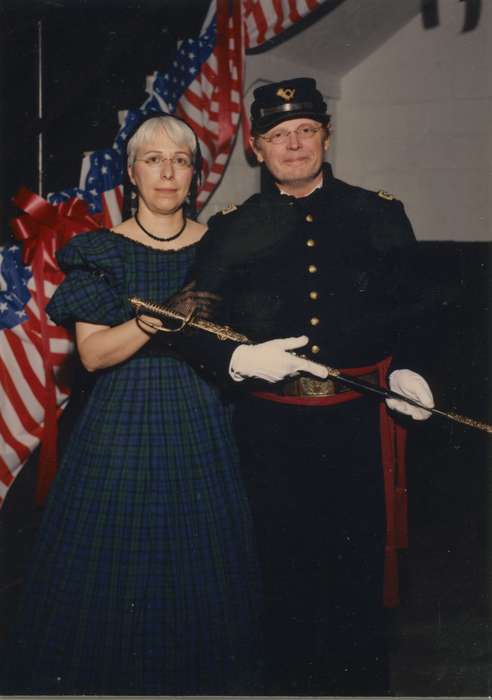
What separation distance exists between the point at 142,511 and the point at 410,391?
813 mm

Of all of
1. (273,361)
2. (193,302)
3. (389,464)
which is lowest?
(389,464)

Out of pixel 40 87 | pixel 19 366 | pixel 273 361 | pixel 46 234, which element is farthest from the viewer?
pixel 40 87

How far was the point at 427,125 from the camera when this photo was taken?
15.7 ft

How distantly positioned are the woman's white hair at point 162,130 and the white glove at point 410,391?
0.87m

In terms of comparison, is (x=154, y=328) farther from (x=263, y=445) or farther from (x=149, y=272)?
(x=263, y=445)

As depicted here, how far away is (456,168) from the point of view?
488cm

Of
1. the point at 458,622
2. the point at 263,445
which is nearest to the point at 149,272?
the point at 263,445

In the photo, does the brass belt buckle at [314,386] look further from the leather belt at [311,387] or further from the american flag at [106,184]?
the american flag at [106,184]

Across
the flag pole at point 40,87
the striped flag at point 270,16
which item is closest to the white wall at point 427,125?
the striped flag at point 270,16

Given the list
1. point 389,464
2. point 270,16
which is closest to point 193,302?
point 389,464

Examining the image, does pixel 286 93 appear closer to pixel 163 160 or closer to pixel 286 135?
pixel 286 135

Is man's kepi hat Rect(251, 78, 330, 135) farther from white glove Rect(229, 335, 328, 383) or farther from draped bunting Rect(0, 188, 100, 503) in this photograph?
draped bunting Rect(0, 188, 100, 503)

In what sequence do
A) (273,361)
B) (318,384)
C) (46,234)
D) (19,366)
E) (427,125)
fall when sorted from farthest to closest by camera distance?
1. (427,125)
2. (19,366)
3. (46,234)
4. (318,384)
5. (273,361)

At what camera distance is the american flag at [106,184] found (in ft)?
10.2
